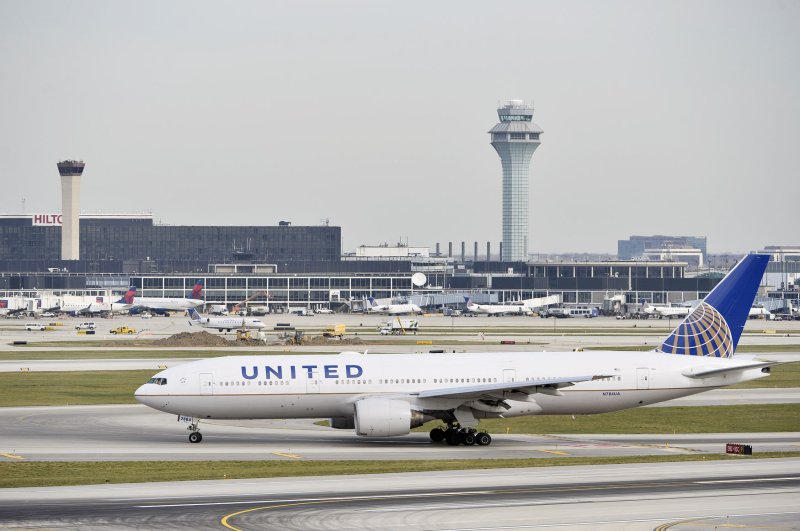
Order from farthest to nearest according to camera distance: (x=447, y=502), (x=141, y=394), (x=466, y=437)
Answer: (x=141, y=394) → (x=466, y=437) → (x=447, y=502)

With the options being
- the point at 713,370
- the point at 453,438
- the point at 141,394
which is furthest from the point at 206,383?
the point at 713,370

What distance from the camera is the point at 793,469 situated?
45000 mm

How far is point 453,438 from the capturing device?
5375cm

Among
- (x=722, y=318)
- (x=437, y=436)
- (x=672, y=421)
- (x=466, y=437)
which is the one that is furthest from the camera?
(x=672, y=421)

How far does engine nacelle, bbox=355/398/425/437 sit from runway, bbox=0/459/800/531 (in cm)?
775

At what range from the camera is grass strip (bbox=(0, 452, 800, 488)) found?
43375 millimetres

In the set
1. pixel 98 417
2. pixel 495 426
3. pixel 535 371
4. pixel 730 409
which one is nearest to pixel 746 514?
pixel 535 371

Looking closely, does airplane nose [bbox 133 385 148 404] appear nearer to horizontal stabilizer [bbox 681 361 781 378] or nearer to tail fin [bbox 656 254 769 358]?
horizontal stabilizer [bbox 681 361 781 378]

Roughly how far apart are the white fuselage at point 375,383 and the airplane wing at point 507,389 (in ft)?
1.92

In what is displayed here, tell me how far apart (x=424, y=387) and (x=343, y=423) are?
4.32 m

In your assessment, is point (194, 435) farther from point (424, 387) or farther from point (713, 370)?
point (713, 370)

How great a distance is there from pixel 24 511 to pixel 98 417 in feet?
93.6

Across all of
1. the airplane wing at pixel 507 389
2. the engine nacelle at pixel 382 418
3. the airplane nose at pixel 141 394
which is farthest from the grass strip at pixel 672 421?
the airplane nose at pixel 141 394

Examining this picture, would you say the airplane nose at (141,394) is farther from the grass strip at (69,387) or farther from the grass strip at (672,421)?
the grass strip at (69,387)
